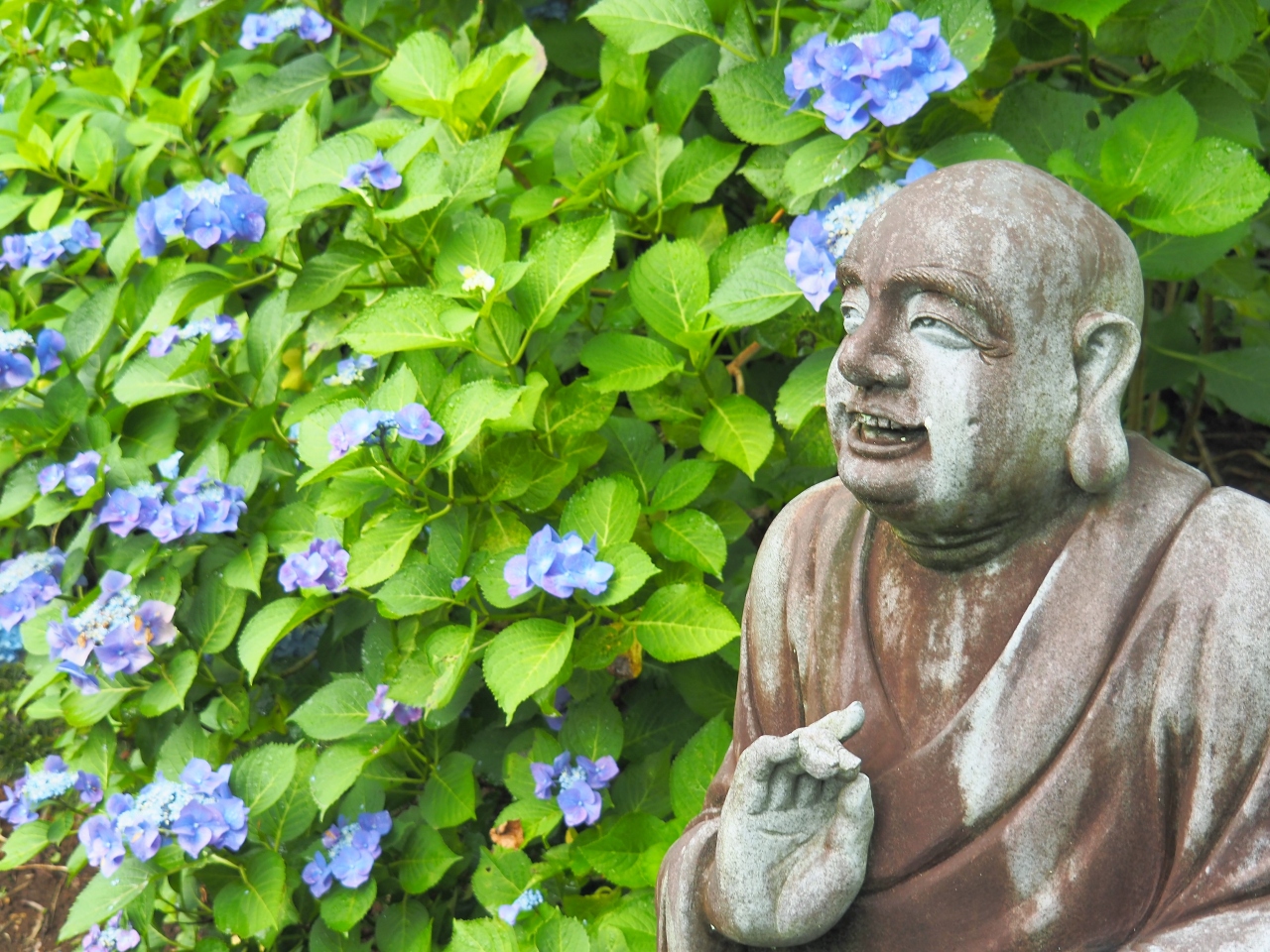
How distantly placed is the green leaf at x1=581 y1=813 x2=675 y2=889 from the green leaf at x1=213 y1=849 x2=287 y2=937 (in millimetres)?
663

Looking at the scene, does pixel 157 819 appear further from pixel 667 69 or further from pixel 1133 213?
pixel 1133 213

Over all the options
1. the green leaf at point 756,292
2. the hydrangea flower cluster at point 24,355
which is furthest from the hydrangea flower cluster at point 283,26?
the green leaf at point 756,292

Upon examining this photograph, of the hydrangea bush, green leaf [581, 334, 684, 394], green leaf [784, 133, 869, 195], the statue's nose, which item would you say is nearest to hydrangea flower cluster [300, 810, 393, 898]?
the hydrangea bush

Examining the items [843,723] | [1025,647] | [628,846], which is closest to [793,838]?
[843,723]

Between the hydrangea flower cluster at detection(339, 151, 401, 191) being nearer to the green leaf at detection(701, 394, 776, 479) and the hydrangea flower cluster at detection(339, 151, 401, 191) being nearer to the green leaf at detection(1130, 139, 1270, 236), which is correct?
the green leaf at detection(701, 394, 776, 479)

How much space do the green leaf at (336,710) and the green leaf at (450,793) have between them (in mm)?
195

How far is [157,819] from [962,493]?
1864mm

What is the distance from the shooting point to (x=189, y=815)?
2.63 meters

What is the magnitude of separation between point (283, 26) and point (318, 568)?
4.46 ft

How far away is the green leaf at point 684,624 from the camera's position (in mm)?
2375

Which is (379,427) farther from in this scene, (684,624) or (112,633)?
Answer: (112,633)

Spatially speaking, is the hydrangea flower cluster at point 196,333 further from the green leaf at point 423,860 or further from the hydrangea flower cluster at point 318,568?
the green leaf at point 423,860

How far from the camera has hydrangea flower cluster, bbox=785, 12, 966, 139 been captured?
6.86 ft

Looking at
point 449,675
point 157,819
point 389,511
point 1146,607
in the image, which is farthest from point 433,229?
point 1146,607
